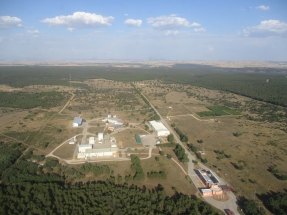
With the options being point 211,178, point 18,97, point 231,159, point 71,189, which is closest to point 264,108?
point 231,159

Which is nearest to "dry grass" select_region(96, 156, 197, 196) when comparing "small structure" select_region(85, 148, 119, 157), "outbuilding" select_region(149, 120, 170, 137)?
"small structure" select_region(85, 148, 119, 157)

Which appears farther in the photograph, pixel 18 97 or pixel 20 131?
pixel 18 97

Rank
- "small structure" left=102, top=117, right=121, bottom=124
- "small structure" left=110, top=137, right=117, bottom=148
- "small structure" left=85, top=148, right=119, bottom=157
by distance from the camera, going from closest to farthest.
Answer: "small structure" left=85, top=148, right=119, bottom=157, "small structure" left=110, top=137, right=117, bottom=148, "small structure" left=102, top=117, right=121, bottom=124

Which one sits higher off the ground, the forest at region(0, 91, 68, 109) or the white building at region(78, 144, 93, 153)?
the forest at region(0, 91, 68, 109)

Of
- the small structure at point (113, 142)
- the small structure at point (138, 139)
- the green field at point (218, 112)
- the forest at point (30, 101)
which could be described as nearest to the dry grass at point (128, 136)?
the small structure at point (138, 139)

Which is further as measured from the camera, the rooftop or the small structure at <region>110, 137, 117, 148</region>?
the small structure at <region>110, 137, 117, 148</region>

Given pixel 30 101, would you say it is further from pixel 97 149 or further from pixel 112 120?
pixel 97 149

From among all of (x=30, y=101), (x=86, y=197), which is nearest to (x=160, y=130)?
(x=86, y=197)

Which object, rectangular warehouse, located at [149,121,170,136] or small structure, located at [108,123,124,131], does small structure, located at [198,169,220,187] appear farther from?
small structure, located at [108,123,124,131]

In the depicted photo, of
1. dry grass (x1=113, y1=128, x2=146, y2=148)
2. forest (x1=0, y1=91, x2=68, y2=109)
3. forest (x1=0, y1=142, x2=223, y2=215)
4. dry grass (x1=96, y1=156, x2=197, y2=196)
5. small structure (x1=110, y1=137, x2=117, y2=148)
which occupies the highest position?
forest (x1=0, y1=91, x2=68, y2=109)

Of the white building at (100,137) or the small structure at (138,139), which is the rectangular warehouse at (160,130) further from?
the white building at (100,137)

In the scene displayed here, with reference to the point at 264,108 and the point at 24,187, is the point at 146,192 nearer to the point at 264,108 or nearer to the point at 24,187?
the point at 24,187
